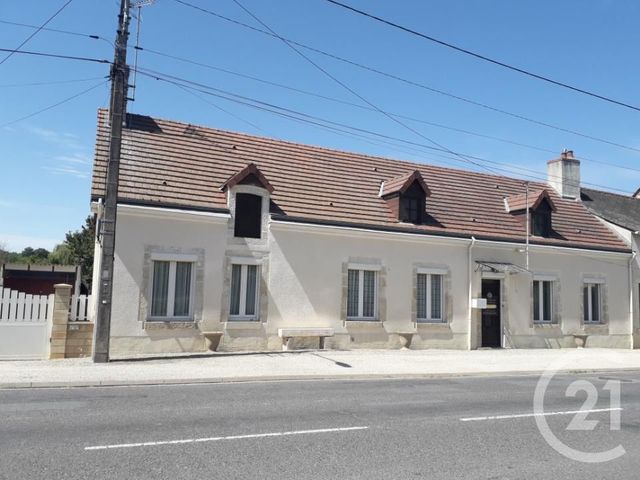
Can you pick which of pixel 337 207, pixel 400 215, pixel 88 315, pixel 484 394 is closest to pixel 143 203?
pixel 88 315

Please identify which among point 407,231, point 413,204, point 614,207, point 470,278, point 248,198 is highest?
point 614,207

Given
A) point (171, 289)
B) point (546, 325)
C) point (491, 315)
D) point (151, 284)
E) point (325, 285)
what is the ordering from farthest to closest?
1. point (546, 325)
2. point (491, 315)
3. point (325, 285)
4. point (171, 289)
5. point (151, 284)

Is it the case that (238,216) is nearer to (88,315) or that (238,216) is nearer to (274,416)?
(88,315)

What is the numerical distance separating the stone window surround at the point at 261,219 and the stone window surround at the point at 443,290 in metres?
5.36

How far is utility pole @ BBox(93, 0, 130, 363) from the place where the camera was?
43.0 feet

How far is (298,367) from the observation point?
13344mm

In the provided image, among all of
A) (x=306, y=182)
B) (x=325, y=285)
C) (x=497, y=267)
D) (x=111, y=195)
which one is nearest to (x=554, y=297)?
(x=497, y=267)

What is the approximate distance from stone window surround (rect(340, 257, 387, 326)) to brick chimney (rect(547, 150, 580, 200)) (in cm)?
1210

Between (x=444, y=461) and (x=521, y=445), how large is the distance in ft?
4.36

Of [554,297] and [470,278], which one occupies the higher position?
[470,278]

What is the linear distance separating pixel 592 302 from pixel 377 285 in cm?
990

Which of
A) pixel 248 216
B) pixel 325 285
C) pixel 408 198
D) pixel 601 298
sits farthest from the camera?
pixel 601 298

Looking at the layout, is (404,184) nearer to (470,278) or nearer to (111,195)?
(470,278)
